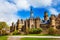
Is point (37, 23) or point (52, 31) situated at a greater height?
point (37, 23)

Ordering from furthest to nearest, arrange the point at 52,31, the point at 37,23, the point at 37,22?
the point at 37,22 → the point at 37,23 → the point at 52,31

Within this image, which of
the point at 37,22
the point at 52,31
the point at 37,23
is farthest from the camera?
the point at 37,22

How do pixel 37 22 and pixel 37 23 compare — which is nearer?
pixel 37 23

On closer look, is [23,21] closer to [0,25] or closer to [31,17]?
[31,17]

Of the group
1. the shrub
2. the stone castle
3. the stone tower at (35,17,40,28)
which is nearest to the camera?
the shrub

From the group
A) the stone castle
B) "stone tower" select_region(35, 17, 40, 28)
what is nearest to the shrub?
the stone castle

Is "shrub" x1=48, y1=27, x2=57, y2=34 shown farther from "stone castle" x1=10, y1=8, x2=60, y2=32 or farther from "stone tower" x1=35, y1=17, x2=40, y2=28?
"stone tower" x1=35, y1=17, x2=40, y2=28

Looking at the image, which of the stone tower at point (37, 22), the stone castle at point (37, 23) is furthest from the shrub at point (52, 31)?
the stone tower at point (37, 22)

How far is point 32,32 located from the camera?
16.2 m

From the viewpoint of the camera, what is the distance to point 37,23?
55.7ft

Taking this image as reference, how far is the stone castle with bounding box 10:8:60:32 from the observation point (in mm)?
16594

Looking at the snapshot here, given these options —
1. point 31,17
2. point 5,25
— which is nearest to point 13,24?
point 5,25

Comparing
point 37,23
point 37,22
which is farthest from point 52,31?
point 37,22

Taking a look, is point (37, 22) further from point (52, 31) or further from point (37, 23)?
point (52, 31)
